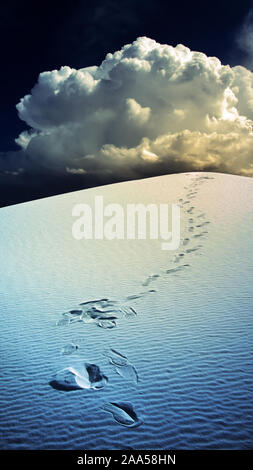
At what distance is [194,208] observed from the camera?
15.1 metres

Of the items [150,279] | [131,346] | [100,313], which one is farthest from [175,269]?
[131,346]

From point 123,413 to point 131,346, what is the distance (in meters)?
1.32

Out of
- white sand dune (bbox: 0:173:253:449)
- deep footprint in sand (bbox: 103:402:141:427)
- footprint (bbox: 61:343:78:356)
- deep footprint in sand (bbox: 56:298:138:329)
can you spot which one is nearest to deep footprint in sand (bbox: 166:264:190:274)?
white sand dune (bbox: 0:173:253:449)

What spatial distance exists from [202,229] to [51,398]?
9.79 metres

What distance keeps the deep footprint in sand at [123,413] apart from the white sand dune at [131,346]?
0.01m

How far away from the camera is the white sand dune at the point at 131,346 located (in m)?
2.72

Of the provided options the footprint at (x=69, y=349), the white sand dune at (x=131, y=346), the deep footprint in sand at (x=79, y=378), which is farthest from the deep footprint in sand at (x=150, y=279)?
the deep footprint in sand at (x=79, y=378)

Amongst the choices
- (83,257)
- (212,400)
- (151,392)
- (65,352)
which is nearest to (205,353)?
(212,400)

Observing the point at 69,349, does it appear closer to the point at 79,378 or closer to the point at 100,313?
the point at 79,378

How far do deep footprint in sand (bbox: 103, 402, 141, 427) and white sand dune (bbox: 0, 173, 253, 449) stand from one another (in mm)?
12

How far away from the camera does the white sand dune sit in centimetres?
272

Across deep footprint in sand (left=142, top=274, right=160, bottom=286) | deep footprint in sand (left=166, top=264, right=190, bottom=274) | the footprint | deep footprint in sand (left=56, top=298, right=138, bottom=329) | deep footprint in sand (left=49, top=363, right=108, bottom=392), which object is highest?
deep footprint in sand (left=166, top=264, right=190, bottom=274)

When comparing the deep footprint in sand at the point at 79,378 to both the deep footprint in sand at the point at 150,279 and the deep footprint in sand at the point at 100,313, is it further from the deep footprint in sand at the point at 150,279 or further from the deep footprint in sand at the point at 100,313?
the deep footprint in sand at the point at 150,279

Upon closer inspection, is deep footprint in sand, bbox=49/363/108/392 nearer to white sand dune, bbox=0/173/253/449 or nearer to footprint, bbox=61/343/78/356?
white sand dune, bbox=0/173/253/449
